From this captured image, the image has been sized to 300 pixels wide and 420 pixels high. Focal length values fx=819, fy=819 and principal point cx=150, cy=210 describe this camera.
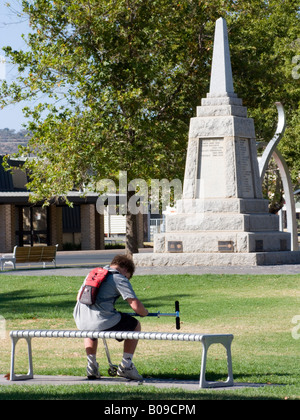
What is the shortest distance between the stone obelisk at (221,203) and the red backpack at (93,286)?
50.8 ft

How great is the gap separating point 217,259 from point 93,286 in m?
15.8

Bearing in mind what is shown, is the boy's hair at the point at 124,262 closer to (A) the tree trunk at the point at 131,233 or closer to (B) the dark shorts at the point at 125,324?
(B) the dark shorts at the point at 125,324

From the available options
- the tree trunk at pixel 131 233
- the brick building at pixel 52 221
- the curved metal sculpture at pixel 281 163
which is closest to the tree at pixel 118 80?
the tree trunk at pixel 131 233

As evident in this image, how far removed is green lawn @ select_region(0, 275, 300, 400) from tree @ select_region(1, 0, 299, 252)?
30.5 feet

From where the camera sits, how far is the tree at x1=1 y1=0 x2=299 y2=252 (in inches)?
1208


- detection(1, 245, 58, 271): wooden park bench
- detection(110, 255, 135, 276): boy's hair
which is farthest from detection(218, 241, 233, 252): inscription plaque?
detection(110, 255, 135, 276): boy's hair

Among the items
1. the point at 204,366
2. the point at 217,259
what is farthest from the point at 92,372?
the point at 217,259

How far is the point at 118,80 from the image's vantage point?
106 ft

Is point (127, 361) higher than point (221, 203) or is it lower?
lower

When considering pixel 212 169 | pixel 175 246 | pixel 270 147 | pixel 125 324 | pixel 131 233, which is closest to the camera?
pixel 125 324

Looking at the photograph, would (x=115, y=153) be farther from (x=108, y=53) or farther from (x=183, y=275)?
(x=183, y=275)

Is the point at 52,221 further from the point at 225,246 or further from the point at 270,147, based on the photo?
the point at 225,246

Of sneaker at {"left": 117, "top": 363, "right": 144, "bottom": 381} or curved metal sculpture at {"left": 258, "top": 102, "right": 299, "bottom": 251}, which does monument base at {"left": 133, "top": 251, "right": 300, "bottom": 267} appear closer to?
curved metal sculpture at {"left": 258, "top": 102, "right": 299, "bottom": 251}

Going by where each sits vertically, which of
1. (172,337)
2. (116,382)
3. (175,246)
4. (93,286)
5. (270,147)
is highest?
(270,147)
